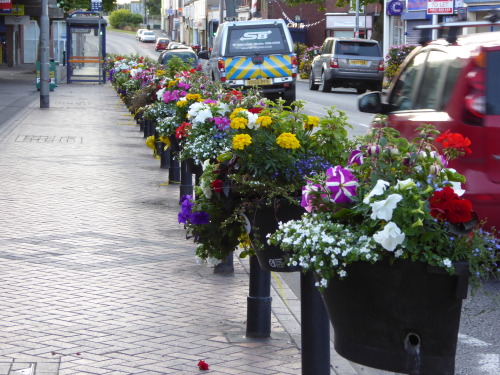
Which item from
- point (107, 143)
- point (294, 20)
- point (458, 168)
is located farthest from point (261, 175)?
point (294, 20)

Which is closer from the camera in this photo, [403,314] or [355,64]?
[403,314]

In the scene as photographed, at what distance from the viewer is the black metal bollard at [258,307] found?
6.07 metres

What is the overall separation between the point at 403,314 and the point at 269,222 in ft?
5.39

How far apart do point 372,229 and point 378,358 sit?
46 cm

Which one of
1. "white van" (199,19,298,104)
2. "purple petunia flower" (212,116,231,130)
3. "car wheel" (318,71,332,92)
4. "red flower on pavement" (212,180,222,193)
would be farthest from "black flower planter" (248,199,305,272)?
"car wheel" (318,71,332,92)

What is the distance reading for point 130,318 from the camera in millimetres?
6441

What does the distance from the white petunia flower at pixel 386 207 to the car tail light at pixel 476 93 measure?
13.7ft

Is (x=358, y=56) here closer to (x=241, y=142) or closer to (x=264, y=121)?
(x=264, y=121)

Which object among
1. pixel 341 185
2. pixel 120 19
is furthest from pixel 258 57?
pixel 120 19

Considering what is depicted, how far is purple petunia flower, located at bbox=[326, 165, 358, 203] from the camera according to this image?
147 inches

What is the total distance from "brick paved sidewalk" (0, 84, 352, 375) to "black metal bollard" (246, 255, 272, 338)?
0.09 meters

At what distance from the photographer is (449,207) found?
3545 millimetres

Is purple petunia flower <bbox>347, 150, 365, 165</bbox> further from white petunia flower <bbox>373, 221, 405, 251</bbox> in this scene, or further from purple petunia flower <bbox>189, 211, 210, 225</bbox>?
purple petunia flower <bbox>189, 211, 210, 225</bbox>

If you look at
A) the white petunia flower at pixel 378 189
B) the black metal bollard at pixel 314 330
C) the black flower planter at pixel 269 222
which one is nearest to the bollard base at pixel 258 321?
the black flower planter at pixel 269 222
